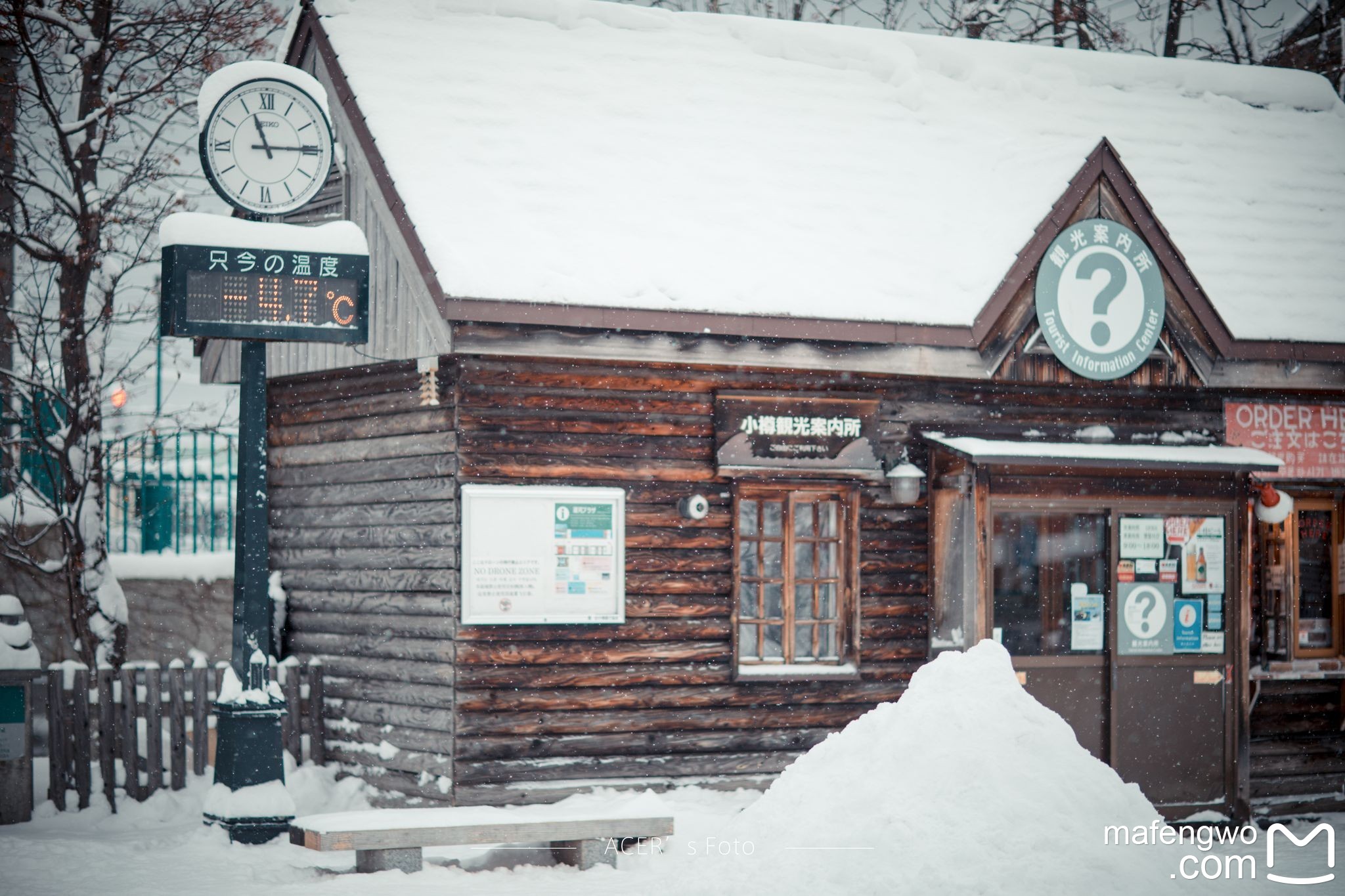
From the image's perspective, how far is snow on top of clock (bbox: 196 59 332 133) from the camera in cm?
1001

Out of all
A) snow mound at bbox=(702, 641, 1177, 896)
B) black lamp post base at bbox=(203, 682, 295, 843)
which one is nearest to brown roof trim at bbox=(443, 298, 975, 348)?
black lamp post base at bbox=(203, 682, 295, 843)

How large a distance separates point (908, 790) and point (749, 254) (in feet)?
17.1

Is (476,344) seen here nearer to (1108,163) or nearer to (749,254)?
(749,254)

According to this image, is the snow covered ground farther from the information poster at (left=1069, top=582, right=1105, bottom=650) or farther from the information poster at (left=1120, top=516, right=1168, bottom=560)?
the information poster at (left=1120, top=516, right=1168, bottom=560)

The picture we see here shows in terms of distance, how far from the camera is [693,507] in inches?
438

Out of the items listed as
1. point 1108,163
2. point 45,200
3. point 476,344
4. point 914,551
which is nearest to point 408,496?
A: point 476,344

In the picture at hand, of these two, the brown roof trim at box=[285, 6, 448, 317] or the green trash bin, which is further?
the green trash bin

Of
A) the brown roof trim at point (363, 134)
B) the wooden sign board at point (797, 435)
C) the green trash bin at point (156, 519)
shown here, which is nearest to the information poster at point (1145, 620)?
the wooden sign board at point (797, 435)

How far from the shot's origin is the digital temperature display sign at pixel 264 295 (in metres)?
9.59

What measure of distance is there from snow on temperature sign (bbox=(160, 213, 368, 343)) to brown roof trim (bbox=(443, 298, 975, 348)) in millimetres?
720

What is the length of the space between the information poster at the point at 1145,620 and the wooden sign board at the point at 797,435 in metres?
2.27

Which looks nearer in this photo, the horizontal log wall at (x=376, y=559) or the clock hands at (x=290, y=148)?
the clock hands at (x=290, y=148)

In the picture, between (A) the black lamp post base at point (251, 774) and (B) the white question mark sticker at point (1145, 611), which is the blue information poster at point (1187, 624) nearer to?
(B) the white question mark sticker at point (1145, 611)

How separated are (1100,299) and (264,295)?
638 centimetres
